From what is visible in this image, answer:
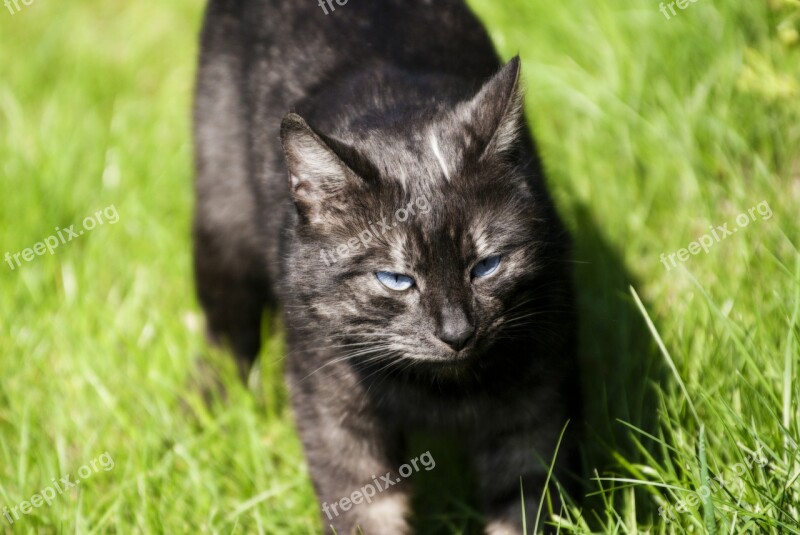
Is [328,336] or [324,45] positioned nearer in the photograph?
[328,336]

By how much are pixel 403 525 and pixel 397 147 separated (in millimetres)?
1127

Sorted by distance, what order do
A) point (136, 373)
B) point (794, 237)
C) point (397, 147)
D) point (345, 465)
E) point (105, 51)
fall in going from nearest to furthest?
point (397, 147) → point (345, 465) → point (794, 237) → point (136, 373) → point (105, 51)

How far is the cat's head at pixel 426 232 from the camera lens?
7.61 feet

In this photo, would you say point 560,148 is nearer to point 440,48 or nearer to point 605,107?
point 605,107

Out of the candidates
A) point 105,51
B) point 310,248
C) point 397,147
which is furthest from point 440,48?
point 105,51

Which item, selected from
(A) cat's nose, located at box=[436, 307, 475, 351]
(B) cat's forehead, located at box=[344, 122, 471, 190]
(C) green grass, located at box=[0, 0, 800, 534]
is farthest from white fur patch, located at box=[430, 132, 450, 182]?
(C) green grass, located at box=[0, 0, 800, 534]

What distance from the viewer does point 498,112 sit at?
7.84 feet

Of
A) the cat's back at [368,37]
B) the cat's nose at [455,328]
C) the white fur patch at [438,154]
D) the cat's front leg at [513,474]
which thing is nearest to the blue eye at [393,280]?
the cat's nose at [455,328]

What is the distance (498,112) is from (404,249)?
0.42m

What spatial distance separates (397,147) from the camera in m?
2.46

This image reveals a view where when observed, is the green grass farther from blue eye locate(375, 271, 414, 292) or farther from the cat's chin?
blue eye locate(375, 271, 414, 292)

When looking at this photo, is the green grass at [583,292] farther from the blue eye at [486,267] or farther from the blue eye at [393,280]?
the blue eye at [393,280]

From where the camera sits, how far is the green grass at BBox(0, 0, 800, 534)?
264 cm

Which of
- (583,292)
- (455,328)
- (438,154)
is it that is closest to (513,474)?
(455,328)
